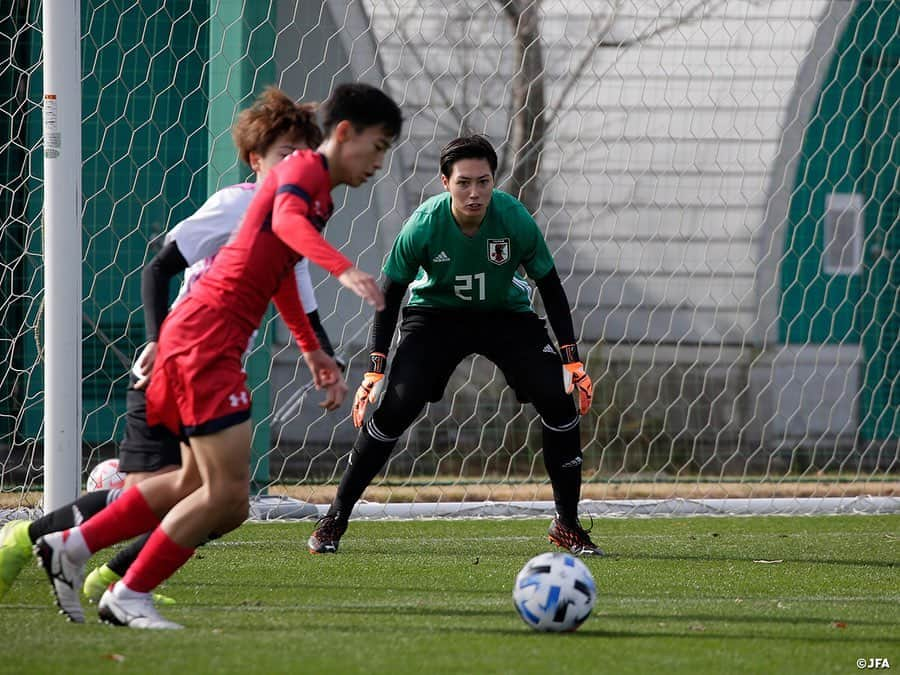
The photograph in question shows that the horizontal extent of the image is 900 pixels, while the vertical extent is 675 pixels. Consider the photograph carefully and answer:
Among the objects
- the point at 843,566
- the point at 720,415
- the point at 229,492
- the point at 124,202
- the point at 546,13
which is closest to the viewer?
the point at 229,492

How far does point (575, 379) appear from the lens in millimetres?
5766

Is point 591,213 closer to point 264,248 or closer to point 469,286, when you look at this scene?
point 469,286

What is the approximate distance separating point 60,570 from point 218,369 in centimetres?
80

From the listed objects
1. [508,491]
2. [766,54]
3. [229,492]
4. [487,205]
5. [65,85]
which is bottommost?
[508,491]

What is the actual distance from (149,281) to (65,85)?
2.02 metres

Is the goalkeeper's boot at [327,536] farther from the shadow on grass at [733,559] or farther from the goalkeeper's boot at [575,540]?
the shadow on grass at [733,559]

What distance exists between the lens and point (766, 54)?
8945 mm

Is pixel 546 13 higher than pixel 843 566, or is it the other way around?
pixel 546 13

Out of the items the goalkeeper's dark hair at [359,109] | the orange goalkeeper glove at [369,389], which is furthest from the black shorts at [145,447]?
the orange goalkeeper glove at [369,389]

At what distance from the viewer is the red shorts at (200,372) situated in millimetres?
3611

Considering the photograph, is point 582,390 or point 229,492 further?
point 582,390

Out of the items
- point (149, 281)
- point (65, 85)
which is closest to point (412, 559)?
point (149, 281)

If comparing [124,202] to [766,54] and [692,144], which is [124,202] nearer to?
[692,144]

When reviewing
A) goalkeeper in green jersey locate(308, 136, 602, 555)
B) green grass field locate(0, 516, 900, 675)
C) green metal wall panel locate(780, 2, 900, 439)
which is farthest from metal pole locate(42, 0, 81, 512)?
green metal wall panel locate(780, 2, 900, 439)
